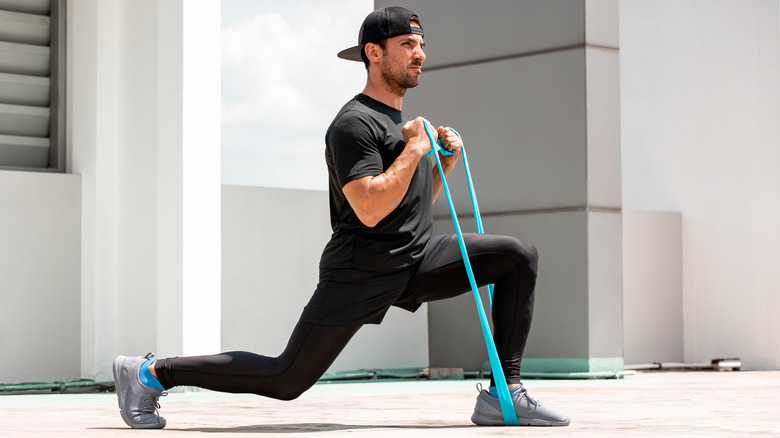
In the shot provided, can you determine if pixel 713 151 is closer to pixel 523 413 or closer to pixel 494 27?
pixel 494 27

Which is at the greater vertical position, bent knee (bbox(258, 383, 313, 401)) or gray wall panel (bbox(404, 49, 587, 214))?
gray wall panel (bbox(404, 49, 587, 214))

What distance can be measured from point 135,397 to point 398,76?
4.71 feet

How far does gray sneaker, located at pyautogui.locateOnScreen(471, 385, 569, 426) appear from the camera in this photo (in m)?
3.84

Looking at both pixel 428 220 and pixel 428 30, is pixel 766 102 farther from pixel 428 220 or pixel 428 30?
pixel 428 220

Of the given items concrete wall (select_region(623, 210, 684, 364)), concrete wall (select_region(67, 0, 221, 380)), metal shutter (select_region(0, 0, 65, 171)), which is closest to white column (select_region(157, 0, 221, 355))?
concrete wall (select_region(67, 0, 221, 380))

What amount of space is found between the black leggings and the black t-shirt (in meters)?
0.10

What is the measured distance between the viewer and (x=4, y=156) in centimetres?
743

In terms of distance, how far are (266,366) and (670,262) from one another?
8.46m

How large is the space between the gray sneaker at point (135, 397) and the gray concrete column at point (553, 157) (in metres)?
5.17

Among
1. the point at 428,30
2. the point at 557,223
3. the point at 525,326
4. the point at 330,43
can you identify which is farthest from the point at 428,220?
the point at 330,43

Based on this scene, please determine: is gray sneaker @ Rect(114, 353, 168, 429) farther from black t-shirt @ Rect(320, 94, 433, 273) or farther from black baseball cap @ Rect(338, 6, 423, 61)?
black baseball cap @ Rect(338, 6, 423, 61)

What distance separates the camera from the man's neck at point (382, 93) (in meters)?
4.00

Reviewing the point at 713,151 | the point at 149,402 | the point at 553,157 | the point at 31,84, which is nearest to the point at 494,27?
the point at 553,157

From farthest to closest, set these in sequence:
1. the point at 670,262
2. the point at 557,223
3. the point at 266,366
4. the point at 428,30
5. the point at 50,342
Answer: the point at 670,262 → the point at 428,30 → the point at 557,223 → the point at 50,342 → the point at 266,366
